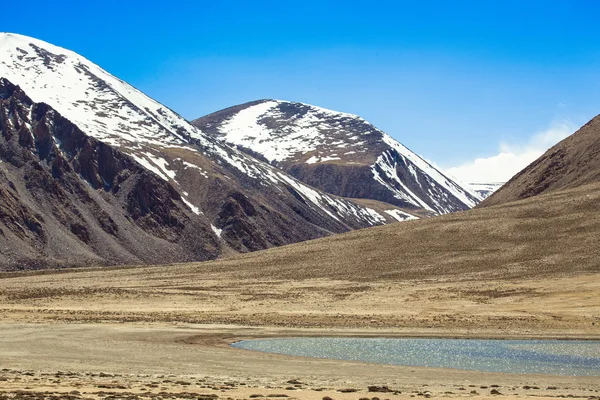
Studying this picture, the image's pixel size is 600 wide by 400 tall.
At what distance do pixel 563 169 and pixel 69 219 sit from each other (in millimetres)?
108083

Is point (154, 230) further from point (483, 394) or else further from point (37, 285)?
point (483, 394)

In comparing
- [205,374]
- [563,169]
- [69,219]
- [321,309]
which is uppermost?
[563,169]

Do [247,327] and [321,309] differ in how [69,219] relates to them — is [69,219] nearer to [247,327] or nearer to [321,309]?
[321,309]

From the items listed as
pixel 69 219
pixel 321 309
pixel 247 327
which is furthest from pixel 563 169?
pixel 247 327

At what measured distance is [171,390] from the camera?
89.0ft

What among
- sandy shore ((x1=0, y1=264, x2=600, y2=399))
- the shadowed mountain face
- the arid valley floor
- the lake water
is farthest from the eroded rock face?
the lake water

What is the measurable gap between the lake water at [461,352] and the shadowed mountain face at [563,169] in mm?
97321

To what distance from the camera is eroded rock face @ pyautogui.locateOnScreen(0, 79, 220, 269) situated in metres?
154

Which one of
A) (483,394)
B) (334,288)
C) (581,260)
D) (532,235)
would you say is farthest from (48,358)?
(532,235)

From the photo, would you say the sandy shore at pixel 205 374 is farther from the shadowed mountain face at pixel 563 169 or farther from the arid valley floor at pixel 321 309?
the shadowed mountain face at pixel 563 169

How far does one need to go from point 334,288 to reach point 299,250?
32.7m

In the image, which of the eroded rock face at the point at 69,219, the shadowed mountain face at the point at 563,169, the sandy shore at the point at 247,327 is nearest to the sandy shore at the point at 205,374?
the sandy shore at the point at 247,327

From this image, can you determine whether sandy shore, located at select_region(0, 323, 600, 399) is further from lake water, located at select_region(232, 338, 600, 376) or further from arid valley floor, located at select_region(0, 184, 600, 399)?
lake water, located at select_region(232, 338, 600, 376)

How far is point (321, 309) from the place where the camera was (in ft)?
247
